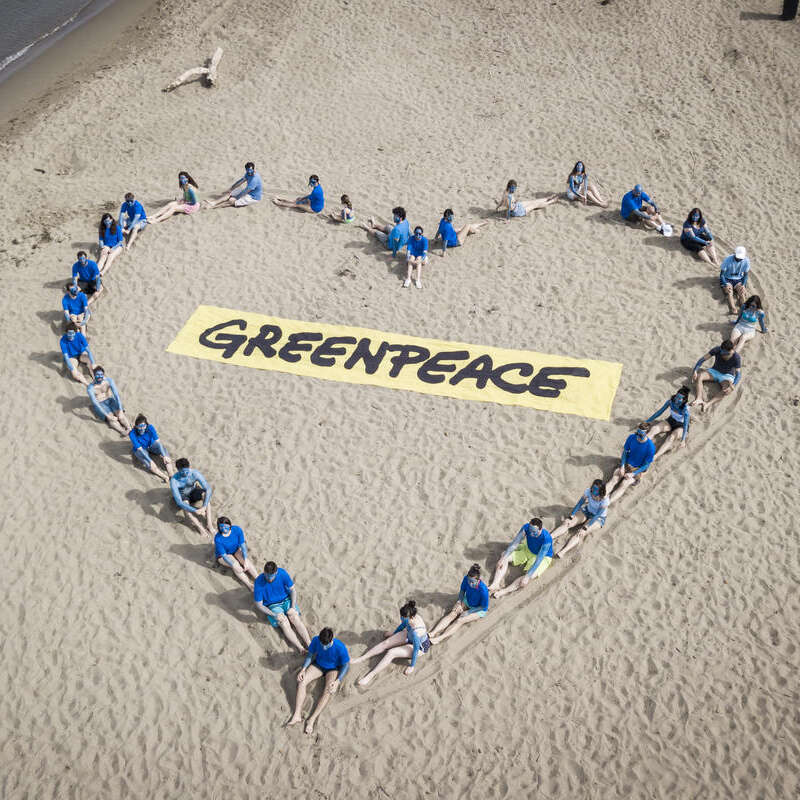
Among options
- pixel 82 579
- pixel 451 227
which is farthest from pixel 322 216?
pixel 82 579

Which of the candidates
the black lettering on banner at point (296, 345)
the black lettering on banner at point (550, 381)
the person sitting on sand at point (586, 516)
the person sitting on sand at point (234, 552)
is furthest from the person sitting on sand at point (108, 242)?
the person sitting on sand at point (586, 516)

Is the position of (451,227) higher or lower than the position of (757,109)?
lower

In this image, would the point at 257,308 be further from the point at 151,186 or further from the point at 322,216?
the point at 151,186

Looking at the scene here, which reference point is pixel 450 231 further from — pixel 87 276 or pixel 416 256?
pixel 87 276

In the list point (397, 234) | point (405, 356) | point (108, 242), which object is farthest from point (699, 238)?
point (108, 242)

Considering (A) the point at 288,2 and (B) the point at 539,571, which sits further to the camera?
(A) the point at 288,2

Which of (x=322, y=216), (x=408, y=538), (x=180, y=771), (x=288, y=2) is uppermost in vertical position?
(x=288, y=2)
